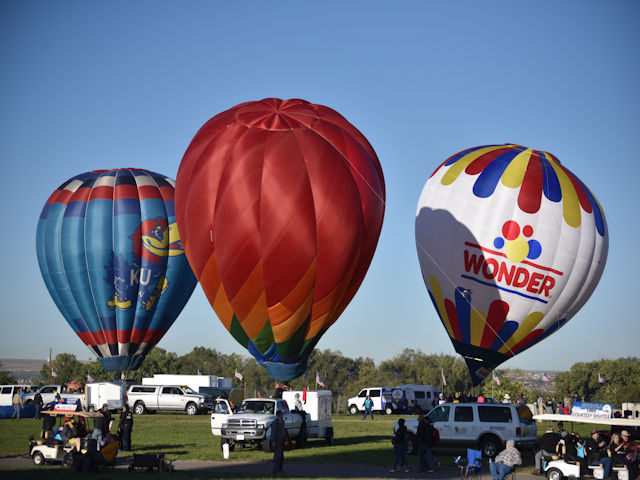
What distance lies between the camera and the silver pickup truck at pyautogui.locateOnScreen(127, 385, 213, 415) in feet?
167

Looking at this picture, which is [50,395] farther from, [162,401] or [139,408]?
Answer: [162,401]

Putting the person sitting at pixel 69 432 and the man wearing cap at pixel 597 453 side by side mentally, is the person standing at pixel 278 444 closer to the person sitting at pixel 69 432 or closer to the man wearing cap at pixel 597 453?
the person sitting at pixel 69 432

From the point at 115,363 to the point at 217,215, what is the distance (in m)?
21.3

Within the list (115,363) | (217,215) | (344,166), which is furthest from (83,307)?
(344,166)

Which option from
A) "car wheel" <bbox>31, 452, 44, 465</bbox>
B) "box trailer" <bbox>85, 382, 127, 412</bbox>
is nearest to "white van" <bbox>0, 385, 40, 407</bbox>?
"box trailer" <bbox>85, 382, 127, 412</bbox>

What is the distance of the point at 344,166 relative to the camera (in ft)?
127

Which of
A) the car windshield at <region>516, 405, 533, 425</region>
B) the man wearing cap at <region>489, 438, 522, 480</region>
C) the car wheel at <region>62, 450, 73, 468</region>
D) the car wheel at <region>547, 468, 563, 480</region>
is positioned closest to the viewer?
the man wearing cap at <region>489, 438, 522, 480</region>

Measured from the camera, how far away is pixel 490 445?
2897 cm

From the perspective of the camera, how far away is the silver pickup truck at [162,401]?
50875 millimetres

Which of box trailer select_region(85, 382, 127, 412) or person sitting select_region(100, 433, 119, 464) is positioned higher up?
box trailer select_region(85, 382, 127, 412)

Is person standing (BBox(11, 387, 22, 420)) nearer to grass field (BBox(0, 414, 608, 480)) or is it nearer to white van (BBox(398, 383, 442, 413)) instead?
grass field (BBox(0, 414, 608, 480))

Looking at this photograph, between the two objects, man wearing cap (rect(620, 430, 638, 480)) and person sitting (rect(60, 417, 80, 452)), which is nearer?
man wearing cap (rect(620, 430, 638, 480))

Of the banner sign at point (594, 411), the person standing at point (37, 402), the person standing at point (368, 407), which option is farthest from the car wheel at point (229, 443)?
the person standing at point (368, 407)

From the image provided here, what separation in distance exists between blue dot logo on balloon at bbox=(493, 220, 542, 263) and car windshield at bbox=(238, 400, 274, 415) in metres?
15.8
